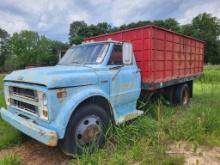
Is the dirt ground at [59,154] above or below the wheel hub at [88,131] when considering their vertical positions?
below

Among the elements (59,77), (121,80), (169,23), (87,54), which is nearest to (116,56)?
(121,80)

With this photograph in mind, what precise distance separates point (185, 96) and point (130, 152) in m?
5.64

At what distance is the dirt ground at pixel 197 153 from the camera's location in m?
3.71

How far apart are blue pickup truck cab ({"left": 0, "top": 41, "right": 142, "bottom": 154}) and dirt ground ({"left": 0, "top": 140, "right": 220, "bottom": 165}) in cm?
56

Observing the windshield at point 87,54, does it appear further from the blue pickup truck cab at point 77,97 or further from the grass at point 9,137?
the grass at point 9,137

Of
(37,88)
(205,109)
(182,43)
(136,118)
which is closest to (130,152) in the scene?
(136,118)

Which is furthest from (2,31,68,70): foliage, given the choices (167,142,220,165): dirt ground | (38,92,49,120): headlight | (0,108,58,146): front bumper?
(167,142,220,165): dirt ground

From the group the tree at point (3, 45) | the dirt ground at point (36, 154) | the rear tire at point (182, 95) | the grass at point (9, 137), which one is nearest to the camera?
the dirt ground at point (36, 154)

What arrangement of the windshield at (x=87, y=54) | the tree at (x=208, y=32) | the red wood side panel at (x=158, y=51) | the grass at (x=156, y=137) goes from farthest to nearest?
1. the tree at (x=208, y=32)
2. the red wood side panel at (x=158, y=51)
3. the windshield at (x=87, y=54)
4. the grass at (x=156, y=137)

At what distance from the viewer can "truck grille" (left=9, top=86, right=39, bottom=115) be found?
12.8 feet

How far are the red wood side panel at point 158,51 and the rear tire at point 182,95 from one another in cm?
50

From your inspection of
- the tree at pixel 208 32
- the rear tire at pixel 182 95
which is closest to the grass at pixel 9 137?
the rear tire at pixel 182 95

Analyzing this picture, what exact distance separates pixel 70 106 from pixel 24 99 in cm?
105

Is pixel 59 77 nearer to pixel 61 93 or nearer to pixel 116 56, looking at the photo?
pixel 61 93
